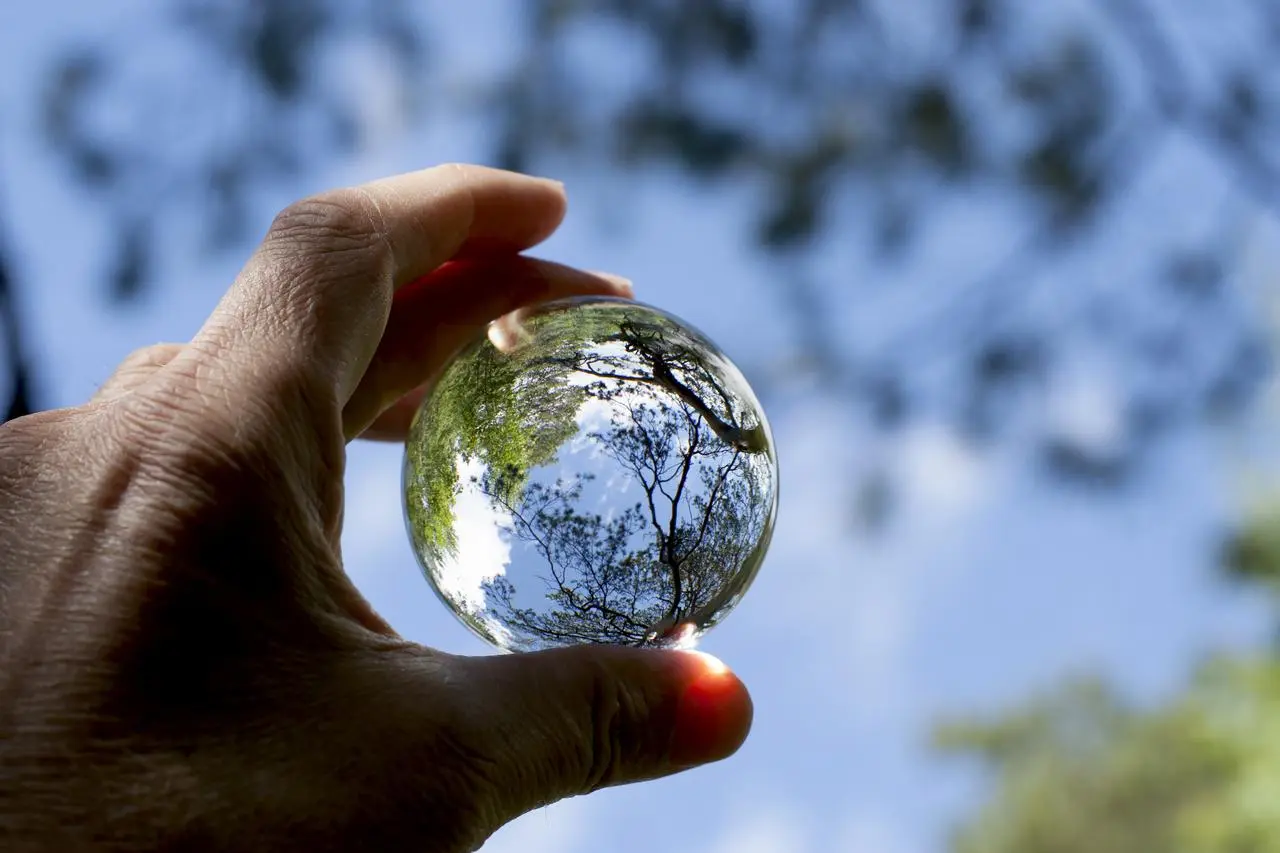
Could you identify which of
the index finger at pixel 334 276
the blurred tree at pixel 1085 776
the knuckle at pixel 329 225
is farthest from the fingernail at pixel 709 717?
the blurred tree at pixel 1085 776

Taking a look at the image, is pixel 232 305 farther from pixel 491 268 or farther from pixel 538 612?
pixel 491 268

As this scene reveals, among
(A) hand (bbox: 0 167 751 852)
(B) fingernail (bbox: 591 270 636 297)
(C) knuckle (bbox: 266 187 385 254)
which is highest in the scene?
(B) fingernail (bbox: 591 270 636 297)

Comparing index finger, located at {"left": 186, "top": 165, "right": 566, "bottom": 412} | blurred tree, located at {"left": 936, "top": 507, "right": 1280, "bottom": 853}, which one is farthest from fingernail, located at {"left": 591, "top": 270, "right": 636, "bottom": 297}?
blurred tree, located at {"left": 936, "top": 507, "right": 1280, "bottom": 853}

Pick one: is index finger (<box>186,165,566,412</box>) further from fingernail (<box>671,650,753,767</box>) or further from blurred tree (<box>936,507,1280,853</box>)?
blurred tree (<box>936,507,1280,853</box>)

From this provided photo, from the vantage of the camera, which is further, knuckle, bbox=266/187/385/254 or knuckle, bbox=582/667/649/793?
knuckle, bbox=266/187/385/254

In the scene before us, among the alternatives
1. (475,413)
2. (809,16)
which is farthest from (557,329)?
(809,16)

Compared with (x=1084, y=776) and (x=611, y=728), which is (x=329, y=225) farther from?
(x=1084, y=776)
